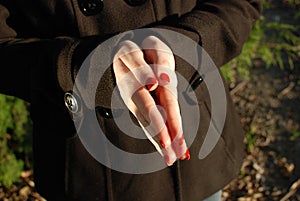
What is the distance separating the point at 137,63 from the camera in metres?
0.99

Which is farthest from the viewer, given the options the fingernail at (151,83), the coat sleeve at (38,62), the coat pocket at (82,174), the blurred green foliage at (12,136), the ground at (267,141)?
the ground at (267,141)

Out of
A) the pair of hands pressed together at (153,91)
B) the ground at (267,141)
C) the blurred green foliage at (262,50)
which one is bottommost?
the ground at (267,141)

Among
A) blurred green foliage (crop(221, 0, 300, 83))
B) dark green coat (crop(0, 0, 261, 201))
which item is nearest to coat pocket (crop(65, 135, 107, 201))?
dark green coat (crop(0, 0, 261, 201))

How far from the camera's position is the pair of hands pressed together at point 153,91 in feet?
3.18

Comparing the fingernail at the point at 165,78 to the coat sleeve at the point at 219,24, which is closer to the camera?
the fingernail at the point at 165,78

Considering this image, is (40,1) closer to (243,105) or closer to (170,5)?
(170,5)

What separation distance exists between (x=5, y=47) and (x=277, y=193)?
210 centimetres

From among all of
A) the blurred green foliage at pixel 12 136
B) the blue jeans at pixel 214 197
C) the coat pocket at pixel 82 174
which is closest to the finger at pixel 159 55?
the coat pocket at pixel 82 174

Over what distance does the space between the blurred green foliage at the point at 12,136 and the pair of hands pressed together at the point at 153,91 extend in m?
1.77

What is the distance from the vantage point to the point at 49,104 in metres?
1.33

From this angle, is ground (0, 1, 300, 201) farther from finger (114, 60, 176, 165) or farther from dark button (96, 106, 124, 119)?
finger (114, 60, 176, 165)

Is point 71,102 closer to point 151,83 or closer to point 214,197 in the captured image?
point 151,83

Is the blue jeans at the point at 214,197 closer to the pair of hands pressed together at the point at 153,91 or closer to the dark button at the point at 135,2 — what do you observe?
the pair of hands pressed together at the point at 153,91

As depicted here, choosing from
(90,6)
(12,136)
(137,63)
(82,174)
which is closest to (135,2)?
(90,6)
